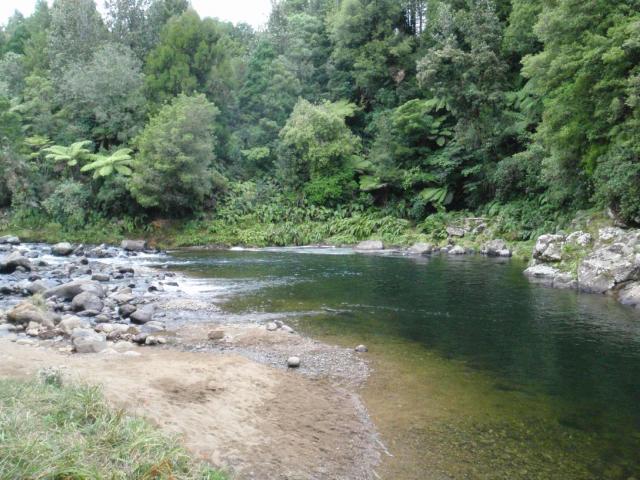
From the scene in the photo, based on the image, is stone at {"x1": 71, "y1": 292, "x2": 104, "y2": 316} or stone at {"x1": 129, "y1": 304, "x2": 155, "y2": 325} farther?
stone at {"x1": 71, "y1": 292, "x2": 104, "y2": 316}

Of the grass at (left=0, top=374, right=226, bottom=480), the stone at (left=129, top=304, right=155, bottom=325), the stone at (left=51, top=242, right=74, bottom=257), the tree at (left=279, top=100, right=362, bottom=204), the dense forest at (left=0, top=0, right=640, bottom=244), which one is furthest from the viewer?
the tree at (left=279, top=100, right=362, bottom=204)

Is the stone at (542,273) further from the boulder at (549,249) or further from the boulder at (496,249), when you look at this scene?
the boulder at (496,249)

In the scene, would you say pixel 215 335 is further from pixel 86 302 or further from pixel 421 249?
pixel 421 249

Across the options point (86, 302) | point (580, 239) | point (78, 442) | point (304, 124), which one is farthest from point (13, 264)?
point (580, 239)

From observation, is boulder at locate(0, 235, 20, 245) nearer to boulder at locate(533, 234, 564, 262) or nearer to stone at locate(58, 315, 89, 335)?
stone at locate(58, 315, 89, 335)

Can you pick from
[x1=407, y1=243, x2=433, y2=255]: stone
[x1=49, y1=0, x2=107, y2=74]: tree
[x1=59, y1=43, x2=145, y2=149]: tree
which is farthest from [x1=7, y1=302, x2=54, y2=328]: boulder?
[x1=49, y1=0, x2=107, y2=74]: tree

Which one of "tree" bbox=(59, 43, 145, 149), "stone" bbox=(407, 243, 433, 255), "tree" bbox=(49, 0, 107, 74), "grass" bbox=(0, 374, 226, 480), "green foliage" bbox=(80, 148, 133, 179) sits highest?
"tree" bbox=(49, 0, 107, 74)

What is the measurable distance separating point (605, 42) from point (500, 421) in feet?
49.0

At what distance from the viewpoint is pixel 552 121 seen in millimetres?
19531

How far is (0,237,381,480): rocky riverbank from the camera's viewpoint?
588 cm

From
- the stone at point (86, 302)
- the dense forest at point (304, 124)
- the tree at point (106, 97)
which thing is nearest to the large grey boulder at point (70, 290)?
the stone at point (86, 302)

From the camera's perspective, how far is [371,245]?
2933 cm

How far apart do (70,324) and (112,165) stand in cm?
2223

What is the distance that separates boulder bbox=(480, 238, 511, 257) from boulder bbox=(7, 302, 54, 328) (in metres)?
20.1
